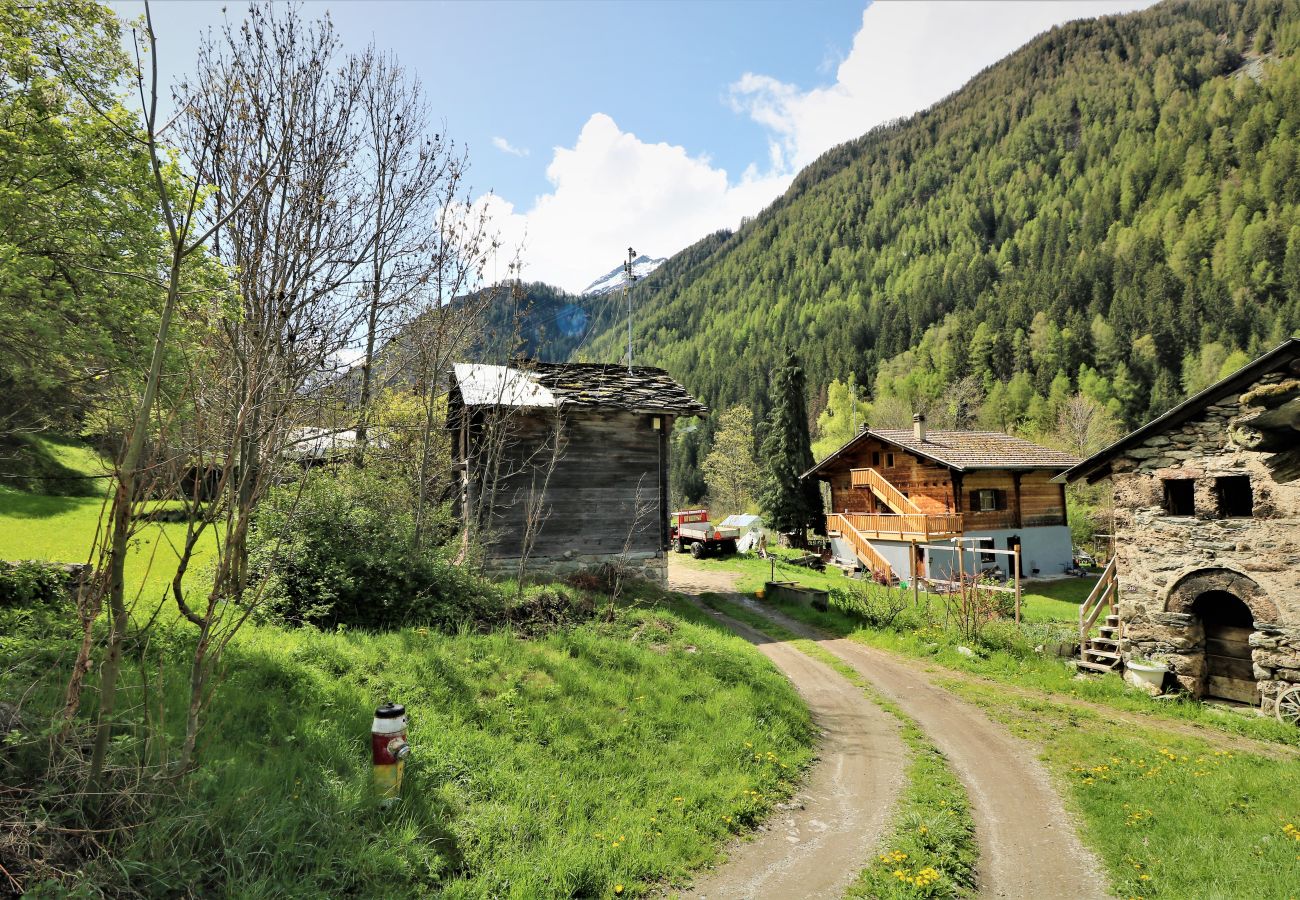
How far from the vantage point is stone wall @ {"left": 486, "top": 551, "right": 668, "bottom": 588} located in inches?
642

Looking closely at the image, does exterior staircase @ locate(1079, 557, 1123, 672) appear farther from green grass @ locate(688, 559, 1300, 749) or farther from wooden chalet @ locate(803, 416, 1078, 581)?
wooden chalet @ locate(803, 416, 1078, 581)

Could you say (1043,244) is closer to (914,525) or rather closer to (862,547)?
(862,547)

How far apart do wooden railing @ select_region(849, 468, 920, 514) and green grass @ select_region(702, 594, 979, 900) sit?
22.1 meters

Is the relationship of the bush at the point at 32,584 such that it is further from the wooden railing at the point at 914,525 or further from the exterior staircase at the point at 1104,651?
the wooden railing at the point at 914,525

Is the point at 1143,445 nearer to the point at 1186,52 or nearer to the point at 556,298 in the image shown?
the point at 556,298

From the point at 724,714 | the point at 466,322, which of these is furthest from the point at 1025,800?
the point at 466,322

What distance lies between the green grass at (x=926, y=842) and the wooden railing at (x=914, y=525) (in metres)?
19.7

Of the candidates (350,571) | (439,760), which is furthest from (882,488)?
(439,760)

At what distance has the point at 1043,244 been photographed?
111500mm

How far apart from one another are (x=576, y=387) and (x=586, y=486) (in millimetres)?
3118

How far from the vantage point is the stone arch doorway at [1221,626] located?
40.1 feet

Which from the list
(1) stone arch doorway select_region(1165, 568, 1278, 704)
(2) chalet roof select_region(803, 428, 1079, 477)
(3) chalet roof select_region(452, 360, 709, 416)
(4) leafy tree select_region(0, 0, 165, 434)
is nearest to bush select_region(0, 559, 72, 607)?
(4) leafy tree select_region(0, 0, 165, 434)

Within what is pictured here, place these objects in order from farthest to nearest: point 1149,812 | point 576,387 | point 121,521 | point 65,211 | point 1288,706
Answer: point 576,387 → point 1288,706 → point 65,211 → point 1149,812 → point 121,521

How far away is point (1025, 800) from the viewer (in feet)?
26.3
